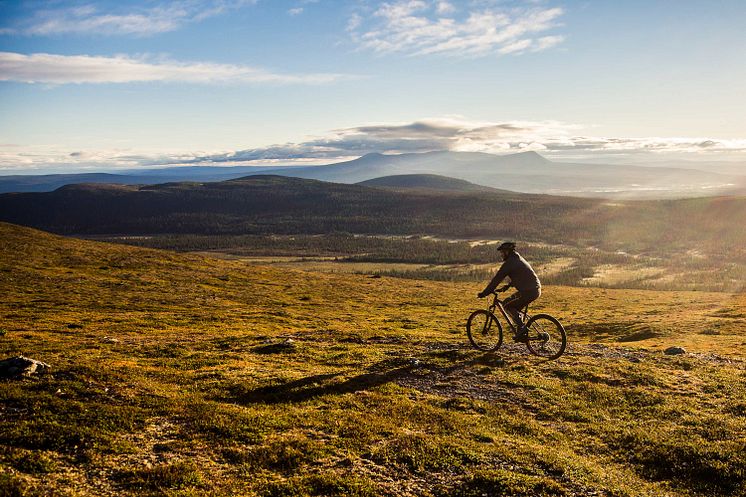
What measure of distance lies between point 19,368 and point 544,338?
19.2 m

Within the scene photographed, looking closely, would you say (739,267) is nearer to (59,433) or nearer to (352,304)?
(352,304)

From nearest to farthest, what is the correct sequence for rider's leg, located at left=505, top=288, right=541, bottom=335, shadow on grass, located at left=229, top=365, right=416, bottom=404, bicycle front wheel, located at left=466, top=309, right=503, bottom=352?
shadow on grass, located at left=229, top=365, right=416, bottom=404
rider's leg, located at left=505, top=288, right=541, bottom=335
bicycle front wheel, located at left=466, top=309, right=503, bottom=352

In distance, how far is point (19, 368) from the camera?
47.0ft

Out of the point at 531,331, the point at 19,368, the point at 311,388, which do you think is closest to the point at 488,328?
the point at 531,331

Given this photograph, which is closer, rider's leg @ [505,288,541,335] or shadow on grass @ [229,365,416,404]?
shadow on grass @ [229,365,416,404]

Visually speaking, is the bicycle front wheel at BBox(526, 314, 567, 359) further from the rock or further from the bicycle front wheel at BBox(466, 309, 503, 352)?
the rock

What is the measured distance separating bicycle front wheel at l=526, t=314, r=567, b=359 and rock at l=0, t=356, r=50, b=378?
1805 centimetres

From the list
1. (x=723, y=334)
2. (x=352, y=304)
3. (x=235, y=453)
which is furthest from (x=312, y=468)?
(x=352, y=304)

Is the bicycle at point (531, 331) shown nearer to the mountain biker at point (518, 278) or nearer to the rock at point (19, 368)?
the mountain biker at point (518, 278)

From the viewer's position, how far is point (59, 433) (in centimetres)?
1097

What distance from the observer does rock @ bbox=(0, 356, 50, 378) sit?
14211 mm

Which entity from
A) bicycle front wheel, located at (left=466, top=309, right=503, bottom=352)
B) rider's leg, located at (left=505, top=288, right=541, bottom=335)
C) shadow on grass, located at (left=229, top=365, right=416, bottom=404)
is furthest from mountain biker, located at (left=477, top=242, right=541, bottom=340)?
shadow on grass, located at (left=229, top=365, right=416, bottom=404)

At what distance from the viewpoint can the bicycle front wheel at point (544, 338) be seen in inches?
790

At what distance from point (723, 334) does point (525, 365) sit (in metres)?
27.3
